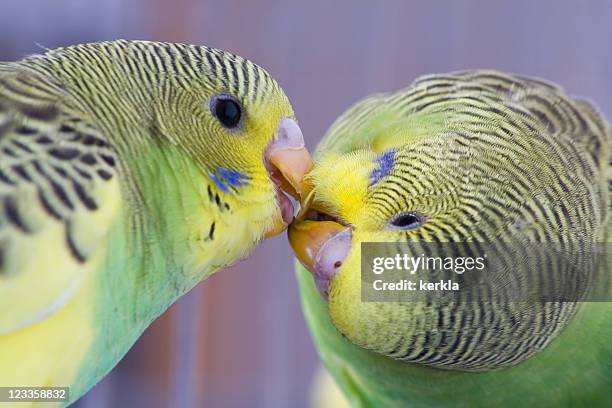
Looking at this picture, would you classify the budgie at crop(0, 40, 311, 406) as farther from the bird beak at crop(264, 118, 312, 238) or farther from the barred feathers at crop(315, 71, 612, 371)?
the barred feathers at crop(315, 71, 612, 371)

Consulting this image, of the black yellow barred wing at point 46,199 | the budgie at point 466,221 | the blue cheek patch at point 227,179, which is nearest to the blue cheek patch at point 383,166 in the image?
the budgie at point 466,221

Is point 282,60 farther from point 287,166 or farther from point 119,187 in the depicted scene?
point 119,187

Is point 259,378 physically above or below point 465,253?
below

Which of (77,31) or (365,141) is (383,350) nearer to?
(365,141)

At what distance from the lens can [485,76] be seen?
1211 mm

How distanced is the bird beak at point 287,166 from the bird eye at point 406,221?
140mm

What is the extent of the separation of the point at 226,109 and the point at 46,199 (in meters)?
0.27

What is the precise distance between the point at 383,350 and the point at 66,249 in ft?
1.41

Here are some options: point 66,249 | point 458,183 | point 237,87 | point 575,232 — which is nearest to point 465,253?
point 458,183

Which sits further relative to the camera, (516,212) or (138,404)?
(138,404)

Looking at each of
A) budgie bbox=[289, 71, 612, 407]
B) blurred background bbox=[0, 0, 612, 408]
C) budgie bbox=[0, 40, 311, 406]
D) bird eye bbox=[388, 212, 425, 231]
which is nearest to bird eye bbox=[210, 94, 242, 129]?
budgie bbox=[0, 40, 311, 406]

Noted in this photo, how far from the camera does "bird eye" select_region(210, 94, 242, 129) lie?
944 millimetres

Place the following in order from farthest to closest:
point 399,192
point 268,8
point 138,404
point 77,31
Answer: point 138,404
point 268,8
point 77,31
point 399,192

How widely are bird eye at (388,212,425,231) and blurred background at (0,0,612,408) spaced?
1.77 feet
